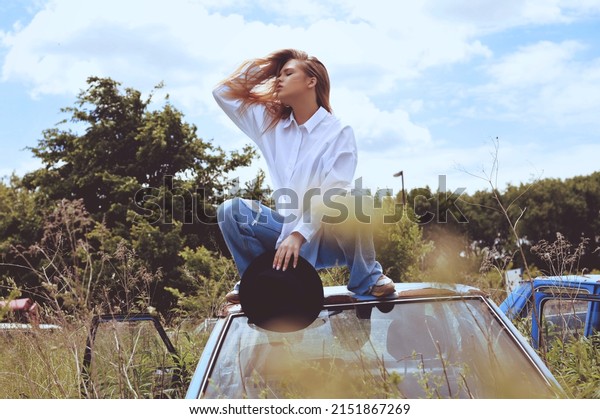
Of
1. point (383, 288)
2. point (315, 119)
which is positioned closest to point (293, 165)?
point (315, 119)

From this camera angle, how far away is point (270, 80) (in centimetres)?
368

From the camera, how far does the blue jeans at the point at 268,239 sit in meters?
3.16

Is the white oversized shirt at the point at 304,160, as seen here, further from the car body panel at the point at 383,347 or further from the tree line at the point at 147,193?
the tree line at the point at 147,193

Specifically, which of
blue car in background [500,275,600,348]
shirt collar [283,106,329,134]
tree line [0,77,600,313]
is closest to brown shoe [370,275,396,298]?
shirt collar [283,106,329,134]

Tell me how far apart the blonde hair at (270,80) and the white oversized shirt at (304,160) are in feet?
0.16

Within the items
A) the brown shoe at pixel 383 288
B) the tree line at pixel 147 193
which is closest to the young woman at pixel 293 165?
the brown shoe at pixel 383 288

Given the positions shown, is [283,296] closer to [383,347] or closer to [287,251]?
[287,251]

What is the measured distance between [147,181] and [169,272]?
11.4 ft

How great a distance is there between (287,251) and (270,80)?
1099 mm

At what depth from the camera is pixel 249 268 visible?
119 inches

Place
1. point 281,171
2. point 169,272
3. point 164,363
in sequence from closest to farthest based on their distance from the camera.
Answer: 1. point 281,171
2. point 164,363
3. point 169,272
